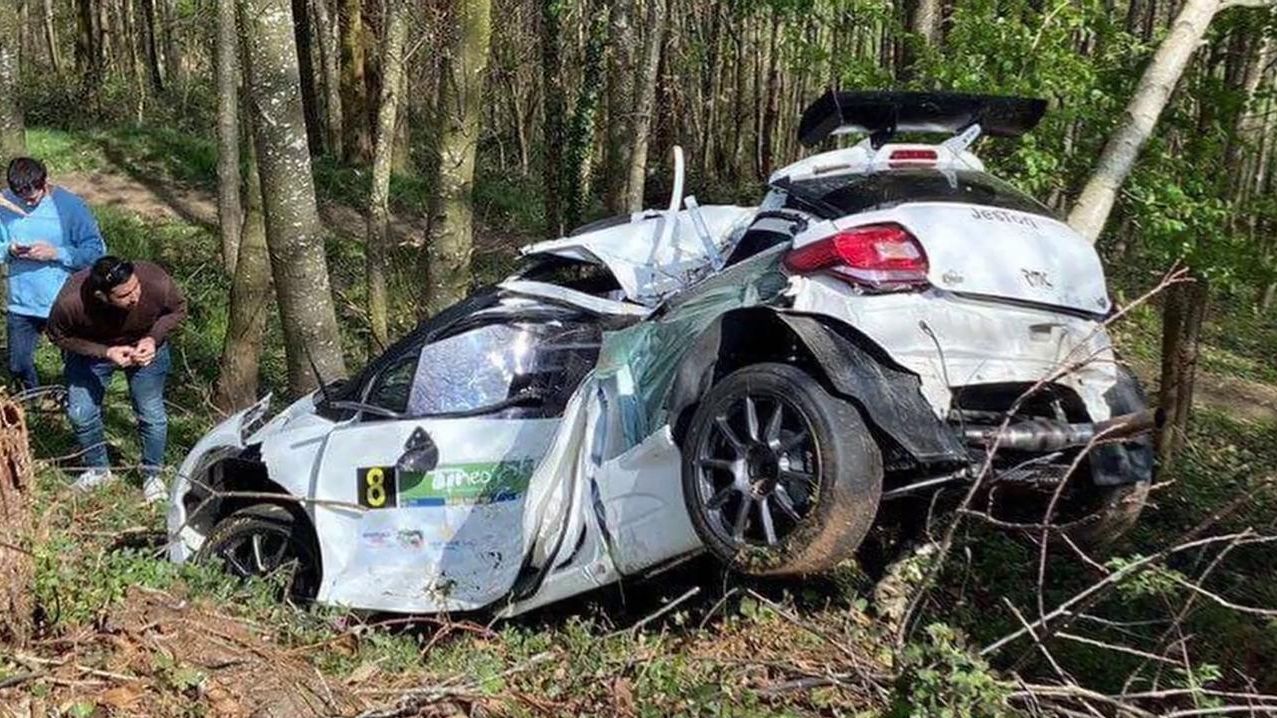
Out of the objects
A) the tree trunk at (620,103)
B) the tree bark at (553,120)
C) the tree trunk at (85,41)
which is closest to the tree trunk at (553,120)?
the tree bark at (553,120)

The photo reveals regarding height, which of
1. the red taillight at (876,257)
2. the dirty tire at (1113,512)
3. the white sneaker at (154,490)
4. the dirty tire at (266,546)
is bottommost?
the white sneaker at (154,490)

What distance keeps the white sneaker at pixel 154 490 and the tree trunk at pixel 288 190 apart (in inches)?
44.3

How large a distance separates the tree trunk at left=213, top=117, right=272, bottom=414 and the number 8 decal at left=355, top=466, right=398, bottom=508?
4336mm

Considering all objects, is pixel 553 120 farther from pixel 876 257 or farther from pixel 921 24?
pixel 876 257

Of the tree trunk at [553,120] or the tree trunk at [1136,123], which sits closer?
the tree trunk at [1136,123]

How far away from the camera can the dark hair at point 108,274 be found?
6.84 m

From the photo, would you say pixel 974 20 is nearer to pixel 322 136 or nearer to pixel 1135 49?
pixel 1135 49

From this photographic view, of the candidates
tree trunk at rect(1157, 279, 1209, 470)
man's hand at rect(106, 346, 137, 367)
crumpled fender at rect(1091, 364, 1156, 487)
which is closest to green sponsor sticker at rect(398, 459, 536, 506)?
crumpled fender at rect(1091, 364, 1156, 487)

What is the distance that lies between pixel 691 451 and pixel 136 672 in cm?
205

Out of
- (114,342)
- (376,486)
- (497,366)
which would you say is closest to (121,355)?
(114,342)

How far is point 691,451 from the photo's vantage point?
14.5 feet

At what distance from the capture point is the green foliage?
349cm

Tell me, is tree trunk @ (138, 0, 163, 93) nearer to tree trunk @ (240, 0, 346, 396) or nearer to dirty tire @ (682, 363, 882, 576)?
tree trunk @ (240, 0, 346, 396)

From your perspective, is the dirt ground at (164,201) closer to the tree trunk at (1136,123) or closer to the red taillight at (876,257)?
the tree trunk at (1136,123)
